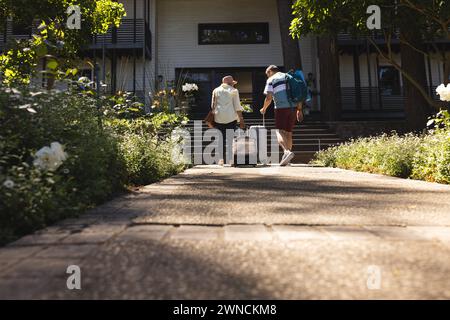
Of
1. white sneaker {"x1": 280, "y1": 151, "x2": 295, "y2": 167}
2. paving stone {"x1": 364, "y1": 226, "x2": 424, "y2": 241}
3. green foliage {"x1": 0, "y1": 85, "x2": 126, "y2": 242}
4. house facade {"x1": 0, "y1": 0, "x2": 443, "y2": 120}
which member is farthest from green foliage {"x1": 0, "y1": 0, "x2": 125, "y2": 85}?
house facade {"x1": 0, "y1": 0, "x2": 443, "y2": 120}

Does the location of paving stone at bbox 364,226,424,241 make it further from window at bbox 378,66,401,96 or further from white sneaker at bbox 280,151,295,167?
window at bbox 378,66,401,96

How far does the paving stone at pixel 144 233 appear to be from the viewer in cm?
154

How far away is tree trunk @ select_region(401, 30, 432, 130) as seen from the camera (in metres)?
8.56

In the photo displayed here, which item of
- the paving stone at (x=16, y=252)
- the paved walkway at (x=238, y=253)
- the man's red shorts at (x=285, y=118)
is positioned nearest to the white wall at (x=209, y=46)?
the man's red shorts at (x=285, y=118)

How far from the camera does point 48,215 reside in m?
1.87

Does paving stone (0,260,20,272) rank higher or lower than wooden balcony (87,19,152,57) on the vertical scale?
lower

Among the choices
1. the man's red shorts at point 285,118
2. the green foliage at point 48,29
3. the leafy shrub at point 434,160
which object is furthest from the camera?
the man's red shorts at point 285,118

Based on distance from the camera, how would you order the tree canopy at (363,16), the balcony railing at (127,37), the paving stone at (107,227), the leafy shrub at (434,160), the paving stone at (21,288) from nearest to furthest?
the paving stone at (21,288) → the paving stone at (107,227) → the leafy shrub at (434,160) → the tree canopy at (363,16) → the balcony railing at (127,37)

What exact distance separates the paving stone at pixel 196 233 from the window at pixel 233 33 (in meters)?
16.5

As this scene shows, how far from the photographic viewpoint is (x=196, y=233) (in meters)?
1.63

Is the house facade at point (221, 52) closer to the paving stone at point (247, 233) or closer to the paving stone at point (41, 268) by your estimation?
the paving stone at point (247, 233)

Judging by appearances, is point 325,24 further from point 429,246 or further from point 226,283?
point 226,283

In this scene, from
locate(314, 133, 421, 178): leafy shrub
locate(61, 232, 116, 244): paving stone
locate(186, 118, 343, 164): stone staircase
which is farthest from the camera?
locate(186, 118, 343, 164): stone staircase

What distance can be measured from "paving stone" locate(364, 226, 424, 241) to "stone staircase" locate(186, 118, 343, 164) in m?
8.19
